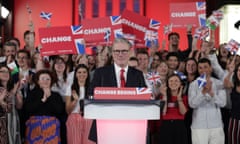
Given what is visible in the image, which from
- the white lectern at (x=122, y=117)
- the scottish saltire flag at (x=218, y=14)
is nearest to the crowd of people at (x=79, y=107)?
the scottish saltire flag at (x=218, y=14)

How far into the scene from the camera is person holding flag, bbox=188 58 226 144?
4121 mm

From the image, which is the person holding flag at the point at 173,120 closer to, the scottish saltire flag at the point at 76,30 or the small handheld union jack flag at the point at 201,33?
Result: the small handheld union jack flag at the point at 201,33

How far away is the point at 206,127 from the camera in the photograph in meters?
4.14

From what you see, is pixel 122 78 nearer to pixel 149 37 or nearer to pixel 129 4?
pixel 149 37

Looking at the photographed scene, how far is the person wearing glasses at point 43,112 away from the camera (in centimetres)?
411

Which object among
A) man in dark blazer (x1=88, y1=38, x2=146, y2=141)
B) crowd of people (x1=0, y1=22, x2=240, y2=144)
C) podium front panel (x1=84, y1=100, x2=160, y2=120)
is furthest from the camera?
crowd of people (x1=0, y1=22, x2=240, y2=144)

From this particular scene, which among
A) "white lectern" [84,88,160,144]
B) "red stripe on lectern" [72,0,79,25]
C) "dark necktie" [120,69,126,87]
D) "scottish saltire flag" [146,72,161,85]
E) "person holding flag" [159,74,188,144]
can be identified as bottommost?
"person holding flag" [159,74,188,144]

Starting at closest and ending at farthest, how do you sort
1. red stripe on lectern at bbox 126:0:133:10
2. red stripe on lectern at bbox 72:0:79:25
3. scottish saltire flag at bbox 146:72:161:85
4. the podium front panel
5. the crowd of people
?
the podium front panel → the crowd of people → scottish saltire flag at bbox 146:72:161:85 → red stripe on lectern at bbox 126:0:133:10 → red stripe on lectern at bbox 72:0:79:25

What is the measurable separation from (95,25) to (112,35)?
241 millimetres

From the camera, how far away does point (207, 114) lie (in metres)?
4.15

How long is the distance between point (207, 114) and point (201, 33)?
4.62ft

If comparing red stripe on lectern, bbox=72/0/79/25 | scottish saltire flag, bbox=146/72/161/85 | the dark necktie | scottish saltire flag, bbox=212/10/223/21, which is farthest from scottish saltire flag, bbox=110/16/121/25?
red stripe on lectern, bbox=72/0/79/25

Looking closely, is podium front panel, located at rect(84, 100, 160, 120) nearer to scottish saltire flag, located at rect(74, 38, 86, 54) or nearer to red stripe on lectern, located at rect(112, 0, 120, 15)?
scottish saltire flag, located at rect(74, 38, 86, 54)

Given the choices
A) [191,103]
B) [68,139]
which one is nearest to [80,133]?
[68,139]
